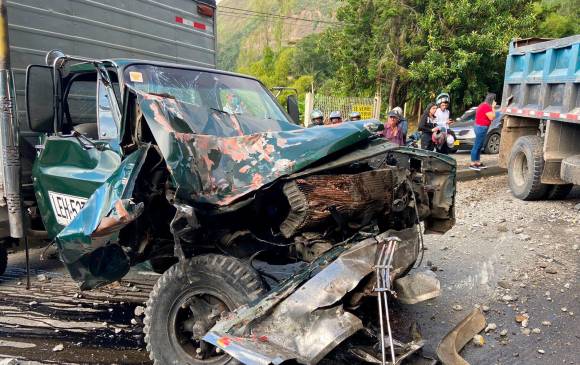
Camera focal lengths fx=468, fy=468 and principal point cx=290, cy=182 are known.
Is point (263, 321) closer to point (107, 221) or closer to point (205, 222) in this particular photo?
point (205, 222)

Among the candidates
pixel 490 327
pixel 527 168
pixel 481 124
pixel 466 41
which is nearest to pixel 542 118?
pixel 527 168

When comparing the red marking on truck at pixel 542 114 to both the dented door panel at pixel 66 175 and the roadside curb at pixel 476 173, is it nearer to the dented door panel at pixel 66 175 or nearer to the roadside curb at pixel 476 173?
the roadside curb at pixel 476 173

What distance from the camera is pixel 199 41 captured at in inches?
253

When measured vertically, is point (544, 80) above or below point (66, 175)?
above

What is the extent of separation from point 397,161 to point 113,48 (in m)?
3.57

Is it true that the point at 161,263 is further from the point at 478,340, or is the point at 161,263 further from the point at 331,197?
the point at 478,340

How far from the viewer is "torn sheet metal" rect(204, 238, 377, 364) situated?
233 centimetres

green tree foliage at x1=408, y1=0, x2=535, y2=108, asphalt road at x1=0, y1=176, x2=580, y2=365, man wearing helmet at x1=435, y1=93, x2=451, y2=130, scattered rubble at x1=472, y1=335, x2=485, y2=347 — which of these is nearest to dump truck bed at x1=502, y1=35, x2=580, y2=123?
man wearing helmet at x1=435, y1=93, x2=451, y2=130

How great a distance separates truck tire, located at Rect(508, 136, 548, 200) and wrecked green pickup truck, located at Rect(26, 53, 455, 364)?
421cm

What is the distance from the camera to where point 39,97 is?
3621 millimetres

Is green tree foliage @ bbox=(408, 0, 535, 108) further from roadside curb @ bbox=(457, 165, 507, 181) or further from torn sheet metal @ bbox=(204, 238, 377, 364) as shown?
torn sheet metal @ bbox=(204, 238, 377, 364)

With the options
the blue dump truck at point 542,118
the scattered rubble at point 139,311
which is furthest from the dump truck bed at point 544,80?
the scattered rubble at point 139,311

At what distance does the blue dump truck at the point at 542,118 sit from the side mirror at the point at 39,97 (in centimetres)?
585

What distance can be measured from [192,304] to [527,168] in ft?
20.9
